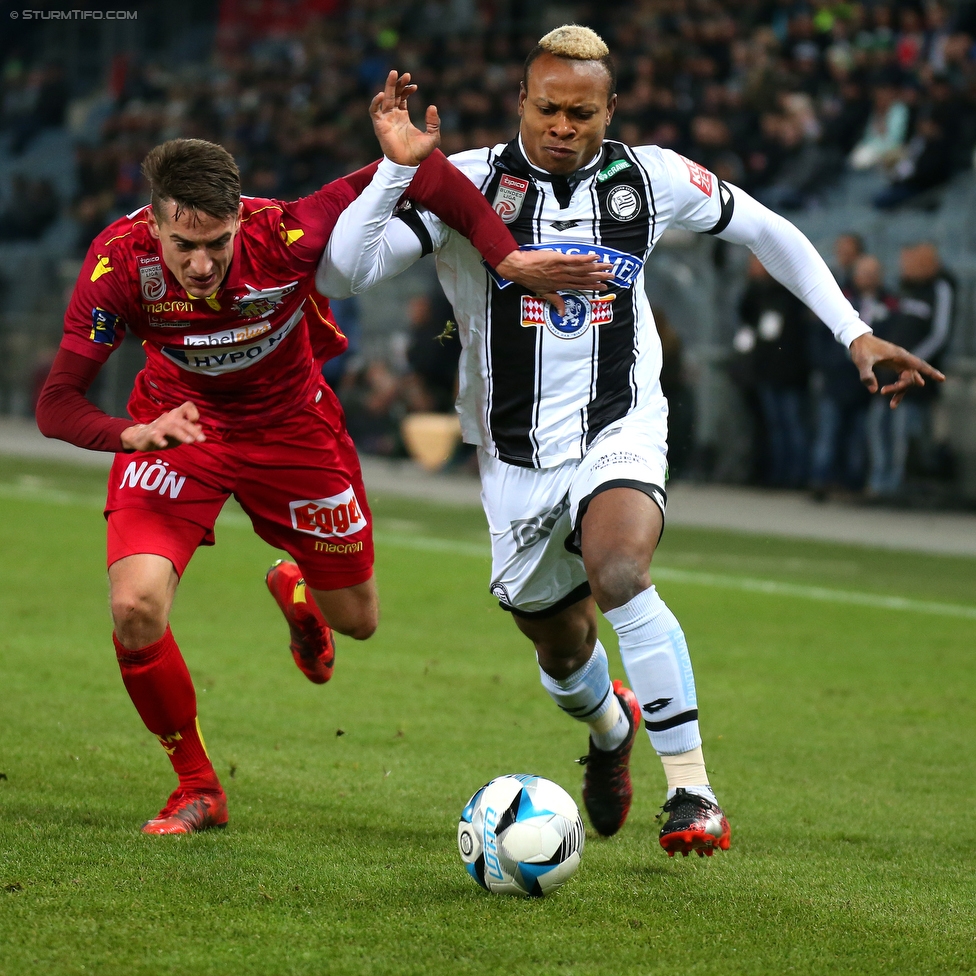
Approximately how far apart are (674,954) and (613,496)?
1.50m

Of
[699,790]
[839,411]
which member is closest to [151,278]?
[699,790]

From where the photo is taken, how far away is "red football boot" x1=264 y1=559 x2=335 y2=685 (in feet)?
20.2

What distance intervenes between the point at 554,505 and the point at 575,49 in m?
1.45

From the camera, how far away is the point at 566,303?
16.4 ft

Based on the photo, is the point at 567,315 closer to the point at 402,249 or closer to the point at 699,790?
the point at 402,249

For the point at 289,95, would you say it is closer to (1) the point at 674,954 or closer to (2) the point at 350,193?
(2) the point at 350,193

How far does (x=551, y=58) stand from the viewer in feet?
16.2

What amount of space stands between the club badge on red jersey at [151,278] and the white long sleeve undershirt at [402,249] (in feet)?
1.65

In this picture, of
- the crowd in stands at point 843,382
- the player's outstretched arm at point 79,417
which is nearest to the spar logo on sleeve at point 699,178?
the player's outstretched arm at point 79,417

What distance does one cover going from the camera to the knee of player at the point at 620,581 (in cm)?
447

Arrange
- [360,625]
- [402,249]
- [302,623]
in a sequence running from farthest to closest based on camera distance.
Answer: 1. [302,623]
2. [360,625]
3. [402,249]

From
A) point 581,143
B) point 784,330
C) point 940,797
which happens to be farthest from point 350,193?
point 784,330

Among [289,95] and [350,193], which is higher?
[289,95]

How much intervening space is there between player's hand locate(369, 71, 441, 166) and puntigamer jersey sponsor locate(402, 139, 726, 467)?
31 centimetres
